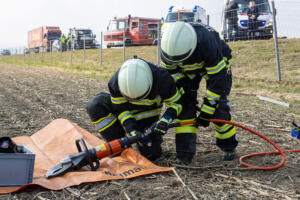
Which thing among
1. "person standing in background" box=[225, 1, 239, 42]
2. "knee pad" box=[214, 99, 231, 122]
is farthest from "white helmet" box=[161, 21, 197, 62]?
"person standing in background" box=[225, 1, 239, 42]

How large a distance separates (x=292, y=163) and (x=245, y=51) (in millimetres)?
8303

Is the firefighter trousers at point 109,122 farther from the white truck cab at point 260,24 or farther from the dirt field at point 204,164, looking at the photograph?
the white truck cab at point 260,24

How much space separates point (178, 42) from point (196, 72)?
0.49 meters

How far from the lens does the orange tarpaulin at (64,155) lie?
115 inches

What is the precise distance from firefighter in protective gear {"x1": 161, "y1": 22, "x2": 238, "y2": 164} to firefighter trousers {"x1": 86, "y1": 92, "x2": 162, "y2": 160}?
312mm

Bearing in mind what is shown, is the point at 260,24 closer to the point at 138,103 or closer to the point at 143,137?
the point at 138,103

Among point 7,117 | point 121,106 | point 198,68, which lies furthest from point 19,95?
point 198,68

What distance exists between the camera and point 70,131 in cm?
430

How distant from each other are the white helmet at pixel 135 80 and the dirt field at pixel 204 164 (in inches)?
32.0

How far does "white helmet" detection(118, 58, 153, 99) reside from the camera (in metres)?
3.23

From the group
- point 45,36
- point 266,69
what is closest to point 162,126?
point 266,69

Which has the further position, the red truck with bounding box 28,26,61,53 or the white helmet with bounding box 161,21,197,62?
the red truck with bounding box 28,26,61,53

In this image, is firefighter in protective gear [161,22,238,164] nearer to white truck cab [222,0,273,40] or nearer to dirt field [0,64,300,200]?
dirt field [0,64,300,200]

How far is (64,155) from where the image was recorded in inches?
149
